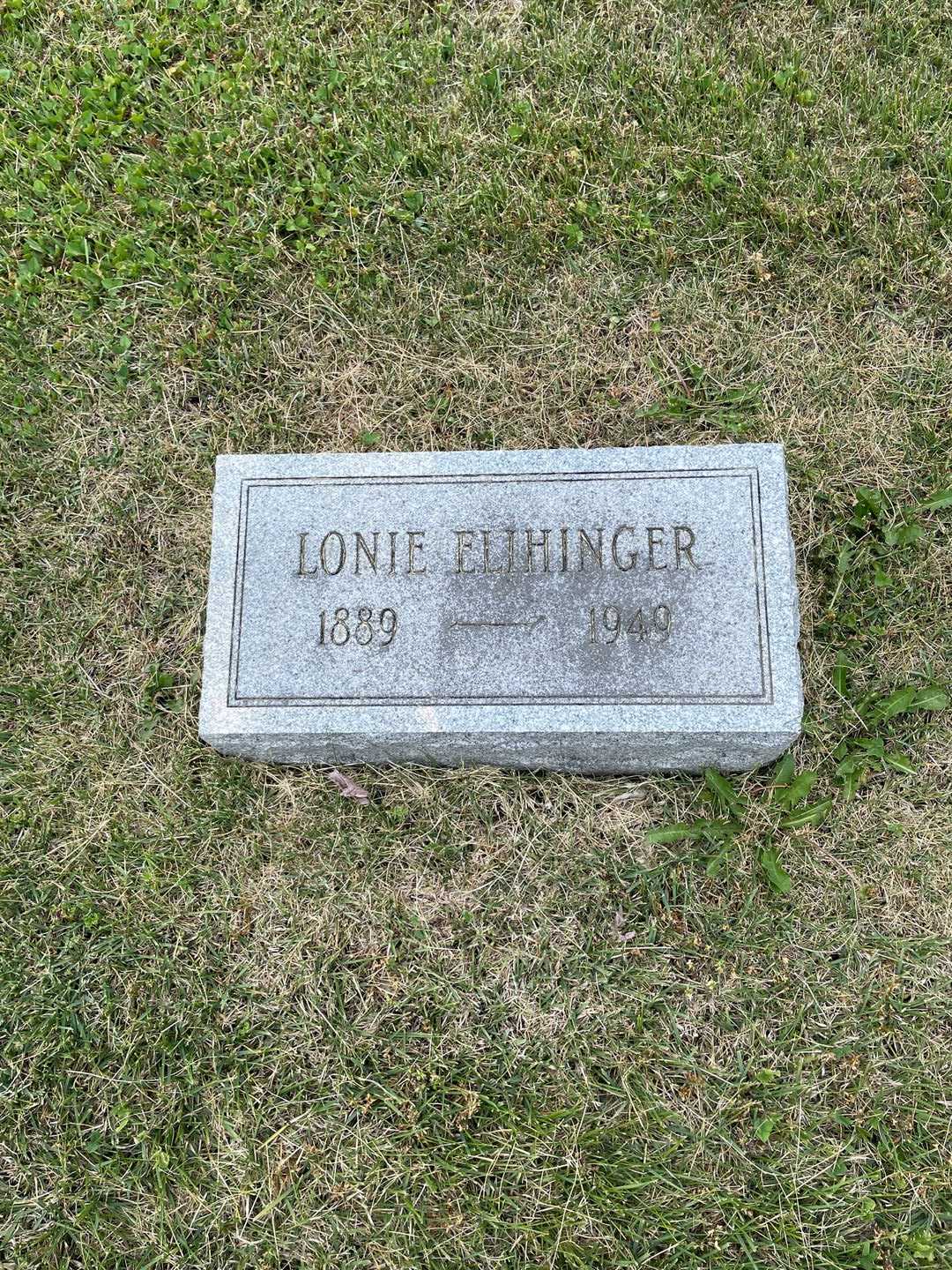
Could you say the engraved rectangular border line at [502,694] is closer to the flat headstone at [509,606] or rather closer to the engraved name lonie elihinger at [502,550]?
the flat headstone at [509,606]

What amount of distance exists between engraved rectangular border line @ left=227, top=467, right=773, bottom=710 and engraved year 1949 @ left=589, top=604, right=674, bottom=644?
164 millimetres

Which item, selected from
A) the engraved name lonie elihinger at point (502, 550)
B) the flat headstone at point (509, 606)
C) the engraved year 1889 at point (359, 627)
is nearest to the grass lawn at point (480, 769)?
the flat headstone at point (509, 606)

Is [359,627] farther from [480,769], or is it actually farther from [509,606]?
[480,769]

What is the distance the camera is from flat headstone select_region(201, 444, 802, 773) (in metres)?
2.44

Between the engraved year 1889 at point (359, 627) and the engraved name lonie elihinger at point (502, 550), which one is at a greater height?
the engraved name lonie elihinger at point (502, 550)

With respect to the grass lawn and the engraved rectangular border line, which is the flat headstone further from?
the grass lawn

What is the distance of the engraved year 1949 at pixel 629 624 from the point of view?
247 cm

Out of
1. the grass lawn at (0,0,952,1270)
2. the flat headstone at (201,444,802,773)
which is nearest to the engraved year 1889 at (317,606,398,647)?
the flat headstone at (201,444,802,773)

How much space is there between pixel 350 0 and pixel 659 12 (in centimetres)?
122

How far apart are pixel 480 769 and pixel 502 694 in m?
0.40

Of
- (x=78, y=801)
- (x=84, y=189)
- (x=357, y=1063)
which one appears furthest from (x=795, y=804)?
(x=84, y=189)

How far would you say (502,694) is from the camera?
2469 mm

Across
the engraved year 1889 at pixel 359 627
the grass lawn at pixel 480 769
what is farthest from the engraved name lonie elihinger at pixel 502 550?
the grass lawn at pixel 480 769

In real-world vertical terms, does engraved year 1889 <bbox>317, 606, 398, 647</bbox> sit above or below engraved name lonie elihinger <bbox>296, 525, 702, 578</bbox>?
below
